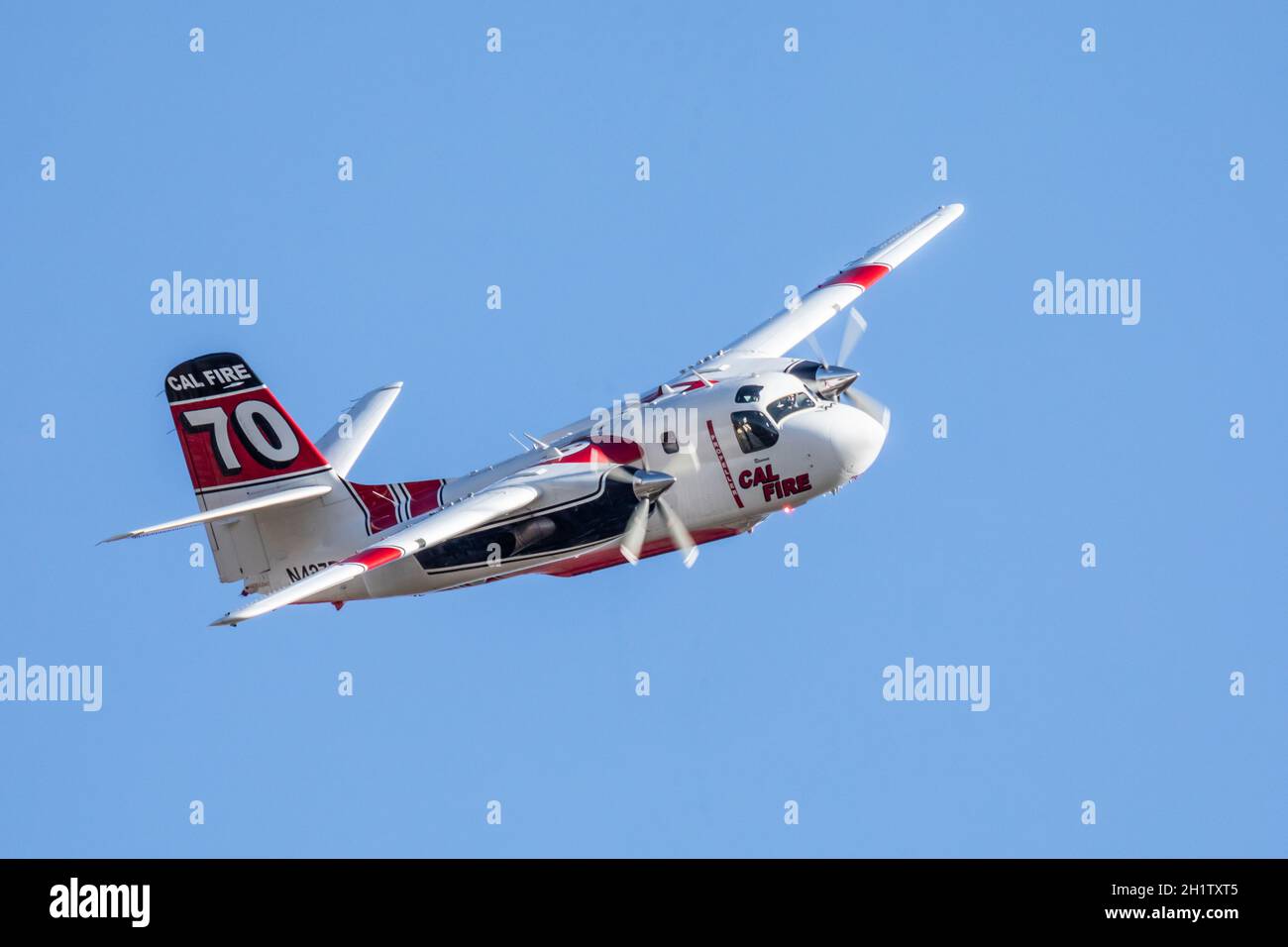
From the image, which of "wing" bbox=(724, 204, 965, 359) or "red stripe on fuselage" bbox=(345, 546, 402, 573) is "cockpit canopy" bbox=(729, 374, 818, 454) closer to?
"wing" bbox=(724, 204, 965, 359)

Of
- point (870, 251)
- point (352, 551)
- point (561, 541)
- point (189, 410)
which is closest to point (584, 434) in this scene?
point (561, 541)

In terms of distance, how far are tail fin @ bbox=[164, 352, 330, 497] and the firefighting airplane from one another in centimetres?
3

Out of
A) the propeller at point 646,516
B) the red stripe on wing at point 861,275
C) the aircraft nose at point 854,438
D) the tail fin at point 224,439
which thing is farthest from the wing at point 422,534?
the red stripe on wing at point 861,275

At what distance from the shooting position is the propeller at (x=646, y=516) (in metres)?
38.8

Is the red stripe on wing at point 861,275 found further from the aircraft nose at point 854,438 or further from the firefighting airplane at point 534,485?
the aircraft nose at point 854,438

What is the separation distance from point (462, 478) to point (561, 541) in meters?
3.04

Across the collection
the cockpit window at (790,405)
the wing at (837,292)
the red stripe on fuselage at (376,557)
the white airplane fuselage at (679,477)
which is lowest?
the red stripe on fuselage at (376,557)

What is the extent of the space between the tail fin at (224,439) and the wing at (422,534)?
3467 mm

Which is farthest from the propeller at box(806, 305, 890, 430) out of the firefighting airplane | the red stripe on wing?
the red stripe on wing

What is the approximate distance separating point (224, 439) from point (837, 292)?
1621 cm

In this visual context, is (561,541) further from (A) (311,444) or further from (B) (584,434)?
(A) (311,444)

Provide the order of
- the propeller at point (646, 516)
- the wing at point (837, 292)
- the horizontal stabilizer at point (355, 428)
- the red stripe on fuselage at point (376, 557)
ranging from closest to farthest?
1. the red stripe on fuselage at point (376, 557)
2. the propeller at point (646, 516)
3. the horizontal stabilizer at point (355, 428)
4. the wing at point (837, 292)

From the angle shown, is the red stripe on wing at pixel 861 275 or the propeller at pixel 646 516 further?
the red stripe on wing at pixel 861 275

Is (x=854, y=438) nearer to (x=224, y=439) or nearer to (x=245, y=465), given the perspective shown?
(x=245, y=465)
